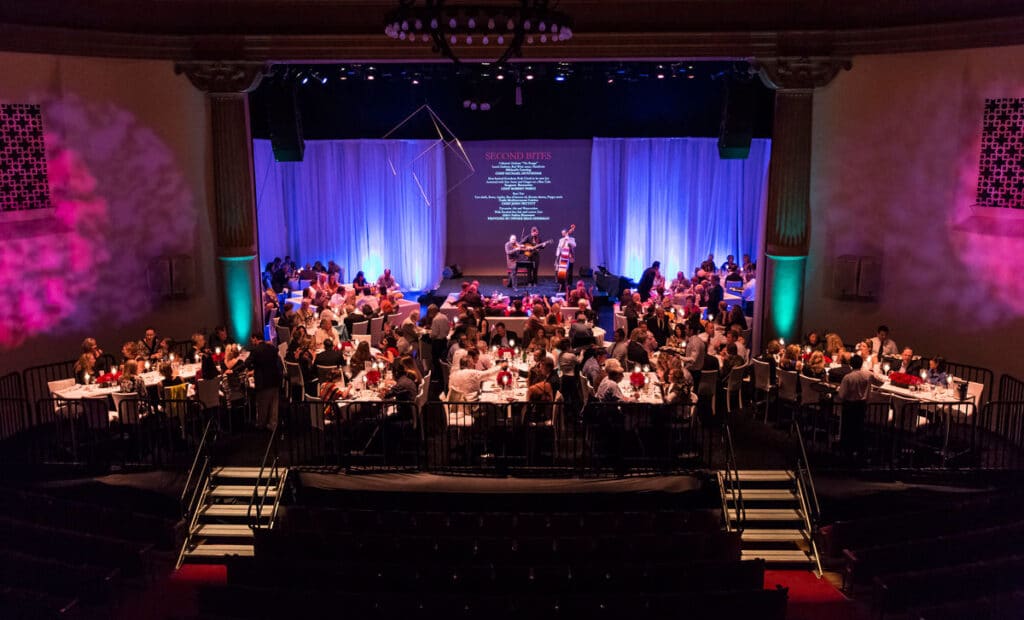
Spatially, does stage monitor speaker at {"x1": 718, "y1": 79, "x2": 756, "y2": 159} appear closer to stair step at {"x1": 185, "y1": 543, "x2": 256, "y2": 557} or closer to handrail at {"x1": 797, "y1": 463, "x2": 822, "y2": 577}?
handrail at {"x1": 797, "y1": 463, "x2": 822, "y2": 577}

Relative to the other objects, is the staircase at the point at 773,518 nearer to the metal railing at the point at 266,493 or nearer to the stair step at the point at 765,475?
the stair step at the point at 765,475

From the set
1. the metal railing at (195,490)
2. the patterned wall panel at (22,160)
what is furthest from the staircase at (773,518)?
the patterned wall panel at (22,160)

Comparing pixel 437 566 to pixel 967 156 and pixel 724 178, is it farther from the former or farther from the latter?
pixel 724 178

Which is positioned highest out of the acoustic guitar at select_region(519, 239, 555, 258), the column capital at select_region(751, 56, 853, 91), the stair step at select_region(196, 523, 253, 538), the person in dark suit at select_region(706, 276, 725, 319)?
the column capital at select_region(751, 56, 853, 91)

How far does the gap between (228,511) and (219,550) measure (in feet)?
1.64

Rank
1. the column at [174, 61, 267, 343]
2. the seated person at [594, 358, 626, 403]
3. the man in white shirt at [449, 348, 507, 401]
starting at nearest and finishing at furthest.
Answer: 1. the seated person at [594, 358, 626, 403]
2. the man in white shirt at [449, 348, 507, 401]
3. the column at [174, 61, 267, 343]

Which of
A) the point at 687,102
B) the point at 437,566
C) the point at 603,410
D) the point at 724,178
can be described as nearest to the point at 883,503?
the point at 603,410

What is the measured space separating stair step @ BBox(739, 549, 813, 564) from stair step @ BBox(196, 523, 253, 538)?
231 inches

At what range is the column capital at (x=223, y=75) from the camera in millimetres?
14453

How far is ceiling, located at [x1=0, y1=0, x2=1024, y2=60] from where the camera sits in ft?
44.0

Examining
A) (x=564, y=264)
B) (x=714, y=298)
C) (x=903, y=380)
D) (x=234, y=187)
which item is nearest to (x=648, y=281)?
(x=714, y=298)

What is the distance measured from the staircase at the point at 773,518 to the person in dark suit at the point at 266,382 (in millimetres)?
6094

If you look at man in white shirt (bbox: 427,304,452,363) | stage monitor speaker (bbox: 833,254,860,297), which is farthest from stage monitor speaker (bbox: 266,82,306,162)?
stage monitor speaker (bbox: 833,254,860,297)

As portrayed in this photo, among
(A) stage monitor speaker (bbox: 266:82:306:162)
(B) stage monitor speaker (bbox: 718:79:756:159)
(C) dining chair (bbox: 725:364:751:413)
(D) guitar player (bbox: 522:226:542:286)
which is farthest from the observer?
(D) guitar player (bbox: 522:226:542:286)
